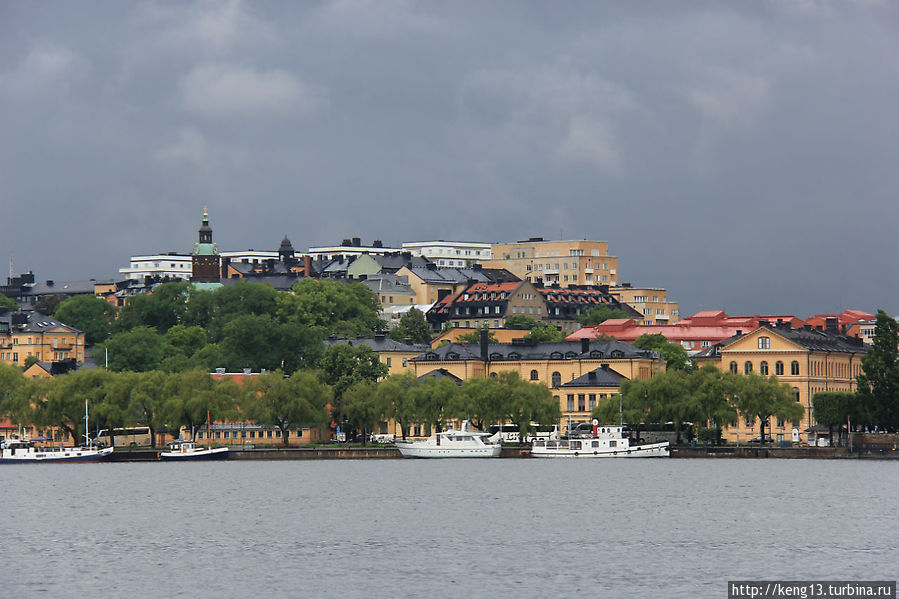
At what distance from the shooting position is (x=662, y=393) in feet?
473

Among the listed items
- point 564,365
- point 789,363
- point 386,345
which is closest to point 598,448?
point 564,365

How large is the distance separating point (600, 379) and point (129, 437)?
1584 inches

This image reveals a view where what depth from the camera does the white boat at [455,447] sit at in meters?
144

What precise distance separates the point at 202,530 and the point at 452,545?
13147 mm

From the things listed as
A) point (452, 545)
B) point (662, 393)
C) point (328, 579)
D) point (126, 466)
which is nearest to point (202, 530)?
point (452, 545)

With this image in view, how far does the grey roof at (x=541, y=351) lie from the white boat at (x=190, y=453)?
92.2 feet

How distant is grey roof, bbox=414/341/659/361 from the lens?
16400cm

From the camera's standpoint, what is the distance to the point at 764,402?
464 feet

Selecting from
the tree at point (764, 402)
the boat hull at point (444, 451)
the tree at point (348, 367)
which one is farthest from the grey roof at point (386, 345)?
the tree at point (764, 402)

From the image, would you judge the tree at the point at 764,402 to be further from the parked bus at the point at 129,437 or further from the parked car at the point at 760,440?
the parked bus at the point at 129,437

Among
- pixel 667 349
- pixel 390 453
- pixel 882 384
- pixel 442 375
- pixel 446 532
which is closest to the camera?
pixel 446 532

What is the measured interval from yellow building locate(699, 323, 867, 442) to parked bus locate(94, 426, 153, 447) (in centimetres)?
4872

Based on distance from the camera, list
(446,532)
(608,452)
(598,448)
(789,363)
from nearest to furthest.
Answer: (446,532) < (608,452) < (598,448) < (789,363)

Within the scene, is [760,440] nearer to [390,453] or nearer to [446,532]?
[390,453]
